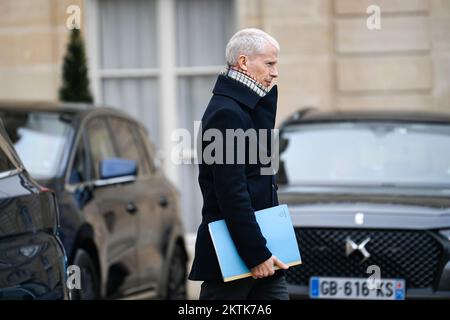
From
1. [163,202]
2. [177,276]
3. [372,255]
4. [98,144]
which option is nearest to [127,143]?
[163,202]

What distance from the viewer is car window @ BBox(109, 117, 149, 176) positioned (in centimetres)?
995

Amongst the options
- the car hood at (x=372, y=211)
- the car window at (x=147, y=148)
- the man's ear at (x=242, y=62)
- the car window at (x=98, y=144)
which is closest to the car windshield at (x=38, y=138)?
the car window at (x=98, y=144)

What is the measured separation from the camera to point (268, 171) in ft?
17.5

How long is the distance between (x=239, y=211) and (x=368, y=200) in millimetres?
2905

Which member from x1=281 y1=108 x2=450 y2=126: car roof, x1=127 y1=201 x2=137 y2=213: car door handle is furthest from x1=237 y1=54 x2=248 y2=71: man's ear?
x1=281 y1=108 x2=450 y2=126: car roof

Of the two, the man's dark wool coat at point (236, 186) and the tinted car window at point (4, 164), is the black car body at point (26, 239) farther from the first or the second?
the man's dark wool coat at point (236, 186)

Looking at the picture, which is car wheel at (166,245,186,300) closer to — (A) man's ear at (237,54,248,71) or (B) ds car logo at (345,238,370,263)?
(B) ds car logo at (345,238,370,263)

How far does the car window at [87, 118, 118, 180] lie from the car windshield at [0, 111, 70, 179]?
301 millimetres

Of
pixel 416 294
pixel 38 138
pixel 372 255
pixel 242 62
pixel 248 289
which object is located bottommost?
pixel 416 294

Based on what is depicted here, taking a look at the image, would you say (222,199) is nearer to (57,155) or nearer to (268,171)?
(268,171)

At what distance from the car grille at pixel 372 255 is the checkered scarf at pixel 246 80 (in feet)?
7.95

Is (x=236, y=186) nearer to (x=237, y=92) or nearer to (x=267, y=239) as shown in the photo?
(x=267, y=239)

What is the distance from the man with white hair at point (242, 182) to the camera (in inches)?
200

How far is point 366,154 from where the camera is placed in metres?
8.97
